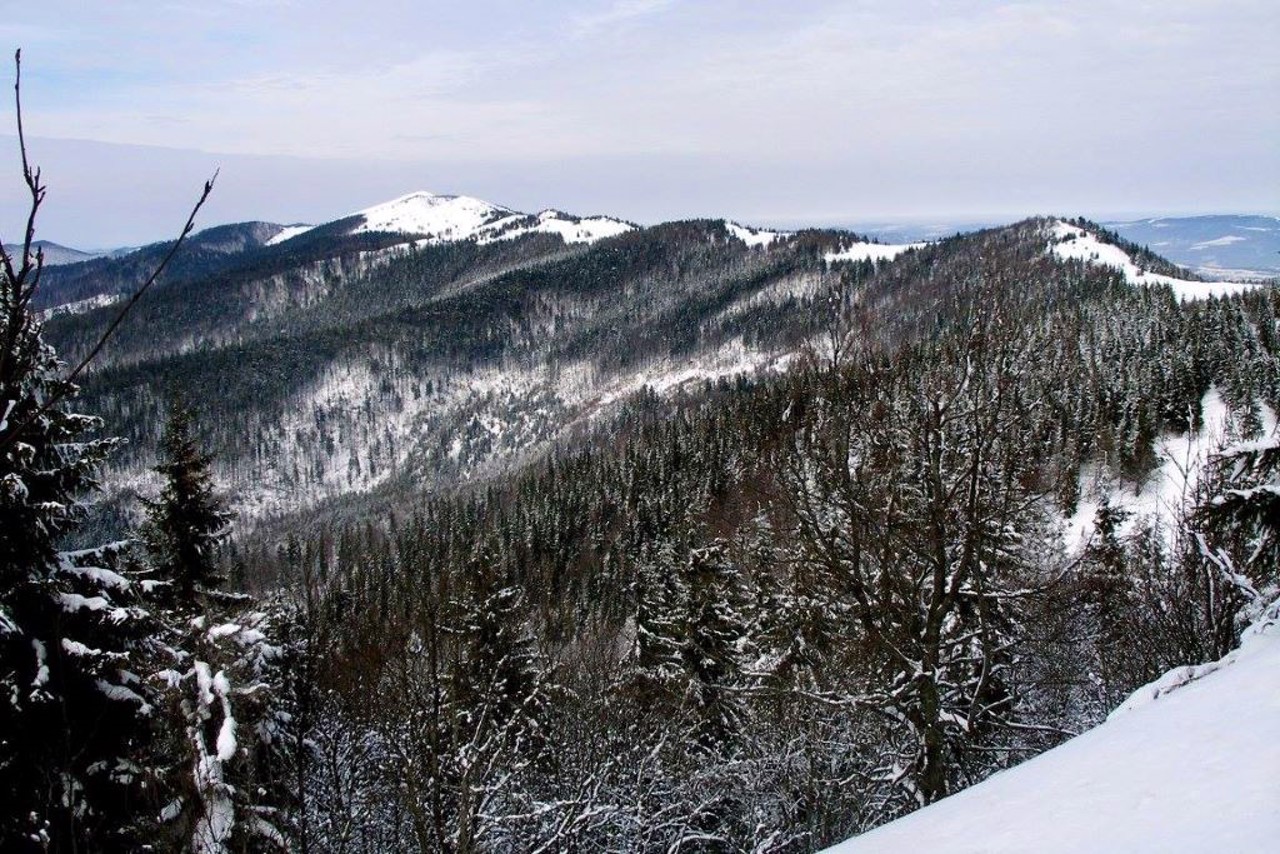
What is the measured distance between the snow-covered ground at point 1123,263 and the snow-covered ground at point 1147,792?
147845 millimetres

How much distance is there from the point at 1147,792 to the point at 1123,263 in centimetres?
20412

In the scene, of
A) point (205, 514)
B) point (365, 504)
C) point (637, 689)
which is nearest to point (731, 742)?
point (637, 689)

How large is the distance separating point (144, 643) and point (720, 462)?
7799cm

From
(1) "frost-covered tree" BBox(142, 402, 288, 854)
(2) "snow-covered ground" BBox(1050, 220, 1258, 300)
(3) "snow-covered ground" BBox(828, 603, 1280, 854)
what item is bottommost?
(1) "frost-covered tree" BBox(142, 402, 288, 854)

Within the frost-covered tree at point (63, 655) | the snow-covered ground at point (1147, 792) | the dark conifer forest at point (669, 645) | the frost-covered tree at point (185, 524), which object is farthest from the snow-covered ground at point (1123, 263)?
the frost-covered tree at point (63, 655)

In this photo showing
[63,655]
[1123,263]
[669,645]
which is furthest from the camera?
[1123,263]

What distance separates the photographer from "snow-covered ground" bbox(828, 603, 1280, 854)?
3287mm

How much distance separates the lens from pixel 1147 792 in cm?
374

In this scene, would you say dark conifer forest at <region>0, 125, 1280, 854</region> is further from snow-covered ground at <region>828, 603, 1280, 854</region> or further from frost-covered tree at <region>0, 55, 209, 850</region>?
snow-covered ground at <region>828, 603, 1280, 854</region>

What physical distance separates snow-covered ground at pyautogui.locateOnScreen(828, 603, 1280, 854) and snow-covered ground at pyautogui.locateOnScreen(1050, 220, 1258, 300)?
148 meters

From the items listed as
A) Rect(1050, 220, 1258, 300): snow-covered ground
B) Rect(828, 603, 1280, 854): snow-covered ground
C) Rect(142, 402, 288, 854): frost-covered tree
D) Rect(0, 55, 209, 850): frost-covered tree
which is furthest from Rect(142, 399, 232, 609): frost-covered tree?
Rect(1050, 220, 1258, 300): snow-covered ground

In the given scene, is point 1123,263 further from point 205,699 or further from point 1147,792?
point 205,699

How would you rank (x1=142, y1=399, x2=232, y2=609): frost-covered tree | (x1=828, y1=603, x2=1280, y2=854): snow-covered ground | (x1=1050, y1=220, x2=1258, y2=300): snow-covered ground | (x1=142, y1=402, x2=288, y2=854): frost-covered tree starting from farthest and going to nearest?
(x1=1050, y1=220, x2=1258, y2=300): snow-covered ground < (x1=142, y1=399, x2=232, y2=609): frost-covered tree < (x1=142, y1=402, x2=288, y2=854): frost-covered tree < (x1=828, y1=603, x2=1280, y2=854): snow-covered ground

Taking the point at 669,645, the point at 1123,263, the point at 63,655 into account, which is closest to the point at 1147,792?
the point at 63,655
